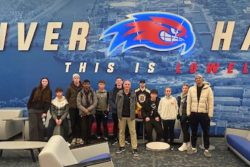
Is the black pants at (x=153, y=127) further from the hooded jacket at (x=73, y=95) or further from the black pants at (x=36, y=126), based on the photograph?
the black pants at (x=36, y=126)

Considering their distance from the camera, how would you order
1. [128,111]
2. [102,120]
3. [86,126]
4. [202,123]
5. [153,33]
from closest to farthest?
[202,123] < [128,111] < [86,126] < [102,120] < [153,33]

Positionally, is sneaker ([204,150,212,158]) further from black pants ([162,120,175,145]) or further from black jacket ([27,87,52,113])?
black jacket ([27,87,52,113])

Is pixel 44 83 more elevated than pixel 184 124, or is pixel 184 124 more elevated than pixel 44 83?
pixel 44 83

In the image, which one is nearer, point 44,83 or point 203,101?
point 203,101

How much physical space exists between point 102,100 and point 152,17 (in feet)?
7.98

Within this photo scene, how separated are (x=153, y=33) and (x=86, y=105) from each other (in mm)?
2527

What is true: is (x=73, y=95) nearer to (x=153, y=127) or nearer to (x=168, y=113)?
(x=153, y=127)

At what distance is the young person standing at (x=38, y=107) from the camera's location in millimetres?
7723

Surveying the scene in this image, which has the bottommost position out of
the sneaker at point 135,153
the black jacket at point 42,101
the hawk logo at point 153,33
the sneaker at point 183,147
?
the sneaker at point 135,153

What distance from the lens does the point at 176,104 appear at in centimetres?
793

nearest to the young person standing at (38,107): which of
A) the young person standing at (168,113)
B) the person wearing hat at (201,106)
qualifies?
the young person standing at (168,113)

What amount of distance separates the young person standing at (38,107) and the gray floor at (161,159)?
20.7 inches

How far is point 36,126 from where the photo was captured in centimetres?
784

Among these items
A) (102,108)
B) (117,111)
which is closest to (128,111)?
(117,111)
